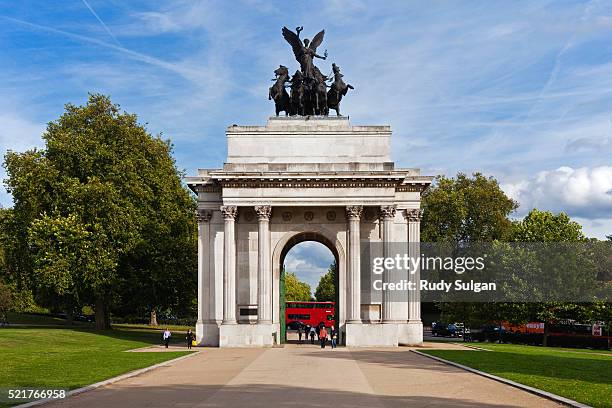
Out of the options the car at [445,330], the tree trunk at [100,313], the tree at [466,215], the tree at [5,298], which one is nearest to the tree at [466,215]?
the tree at [466,215]

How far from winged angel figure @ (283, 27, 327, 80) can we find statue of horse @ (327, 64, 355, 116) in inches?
66.9

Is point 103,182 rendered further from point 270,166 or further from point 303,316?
point 303,316

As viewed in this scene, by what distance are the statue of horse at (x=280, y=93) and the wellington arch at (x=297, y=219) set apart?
1.37 m

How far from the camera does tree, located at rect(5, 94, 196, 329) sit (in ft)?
196

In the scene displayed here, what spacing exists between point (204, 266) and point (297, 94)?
1461 cm

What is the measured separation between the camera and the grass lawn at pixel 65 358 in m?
27.4

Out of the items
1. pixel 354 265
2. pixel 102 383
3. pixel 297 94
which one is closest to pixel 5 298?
pixel 297 94

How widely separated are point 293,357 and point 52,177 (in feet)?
99.0

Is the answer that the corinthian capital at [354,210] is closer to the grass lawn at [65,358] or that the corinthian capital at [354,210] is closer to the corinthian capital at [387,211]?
the corinthian capital at [387,211]

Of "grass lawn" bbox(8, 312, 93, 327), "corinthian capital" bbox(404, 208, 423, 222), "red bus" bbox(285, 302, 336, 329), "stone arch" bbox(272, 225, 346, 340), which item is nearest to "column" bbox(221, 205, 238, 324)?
"stone arch" bbox(272, 225, 346, 340)

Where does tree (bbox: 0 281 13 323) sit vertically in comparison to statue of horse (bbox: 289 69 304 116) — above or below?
below

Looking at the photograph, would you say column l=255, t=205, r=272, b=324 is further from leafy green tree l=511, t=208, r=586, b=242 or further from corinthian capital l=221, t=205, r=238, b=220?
leafy green tree l=511, t=208, r=586, b=242

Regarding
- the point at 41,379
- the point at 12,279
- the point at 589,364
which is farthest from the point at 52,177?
the point at 589,364

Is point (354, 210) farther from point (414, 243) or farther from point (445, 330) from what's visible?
point (445, 330)
